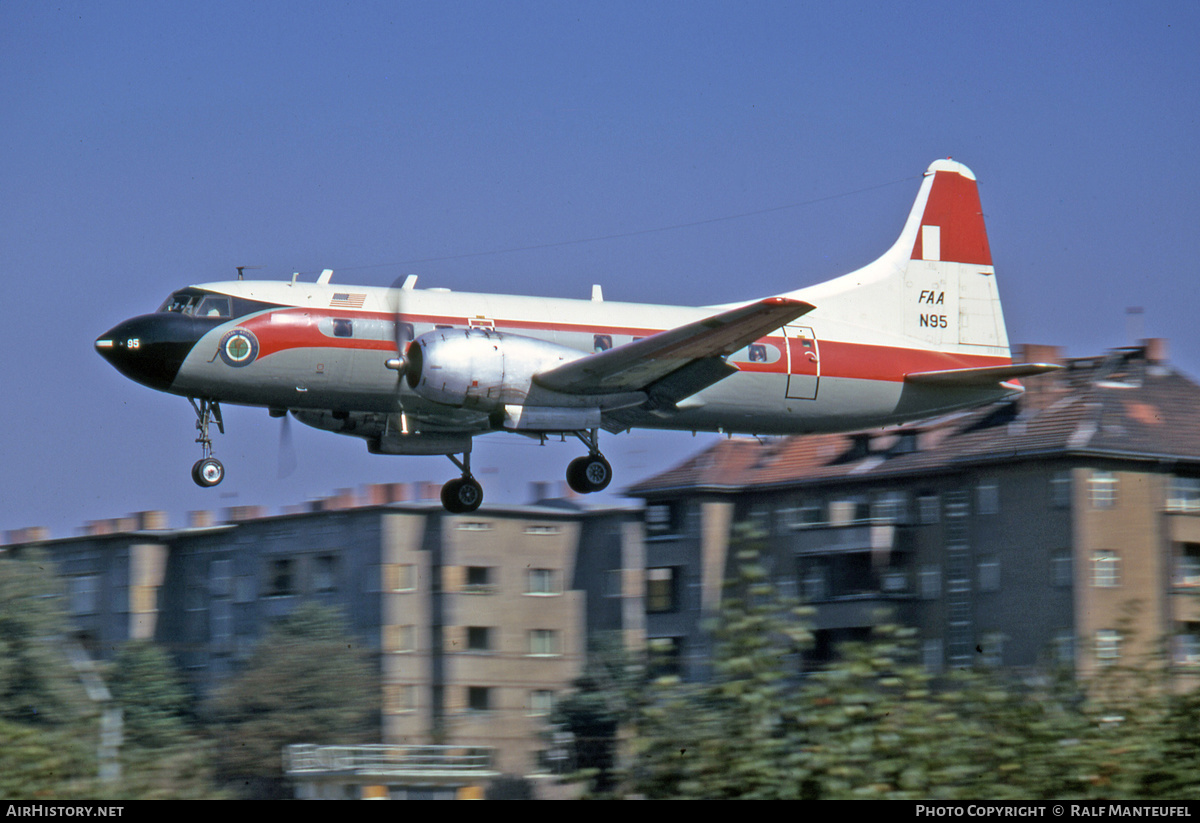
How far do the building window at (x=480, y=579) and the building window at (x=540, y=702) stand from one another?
4793 mm

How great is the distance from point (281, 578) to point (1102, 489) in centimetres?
3611

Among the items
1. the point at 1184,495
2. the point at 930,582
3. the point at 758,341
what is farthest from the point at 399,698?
the point at 758,341

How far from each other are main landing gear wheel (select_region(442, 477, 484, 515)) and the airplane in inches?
1.5

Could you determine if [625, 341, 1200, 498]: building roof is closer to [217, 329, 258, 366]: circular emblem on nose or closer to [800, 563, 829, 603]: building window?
[800, 563, 829, 603]: building window

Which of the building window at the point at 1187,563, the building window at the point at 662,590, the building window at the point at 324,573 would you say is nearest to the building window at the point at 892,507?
the building window at the point at 662,590

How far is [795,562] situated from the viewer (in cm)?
5828

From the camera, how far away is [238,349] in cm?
2306

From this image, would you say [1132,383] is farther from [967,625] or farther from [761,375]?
[761,375]

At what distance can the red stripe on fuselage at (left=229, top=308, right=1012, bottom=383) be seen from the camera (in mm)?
23234

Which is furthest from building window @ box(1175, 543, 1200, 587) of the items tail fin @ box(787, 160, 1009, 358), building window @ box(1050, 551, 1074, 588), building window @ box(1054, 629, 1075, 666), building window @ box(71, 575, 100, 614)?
building window @ box(71, 575, 100, 614)

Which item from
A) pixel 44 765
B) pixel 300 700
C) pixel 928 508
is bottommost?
pixel 300 700

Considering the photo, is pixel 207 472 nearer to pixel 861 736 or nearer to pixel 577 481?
pixel 577 481
